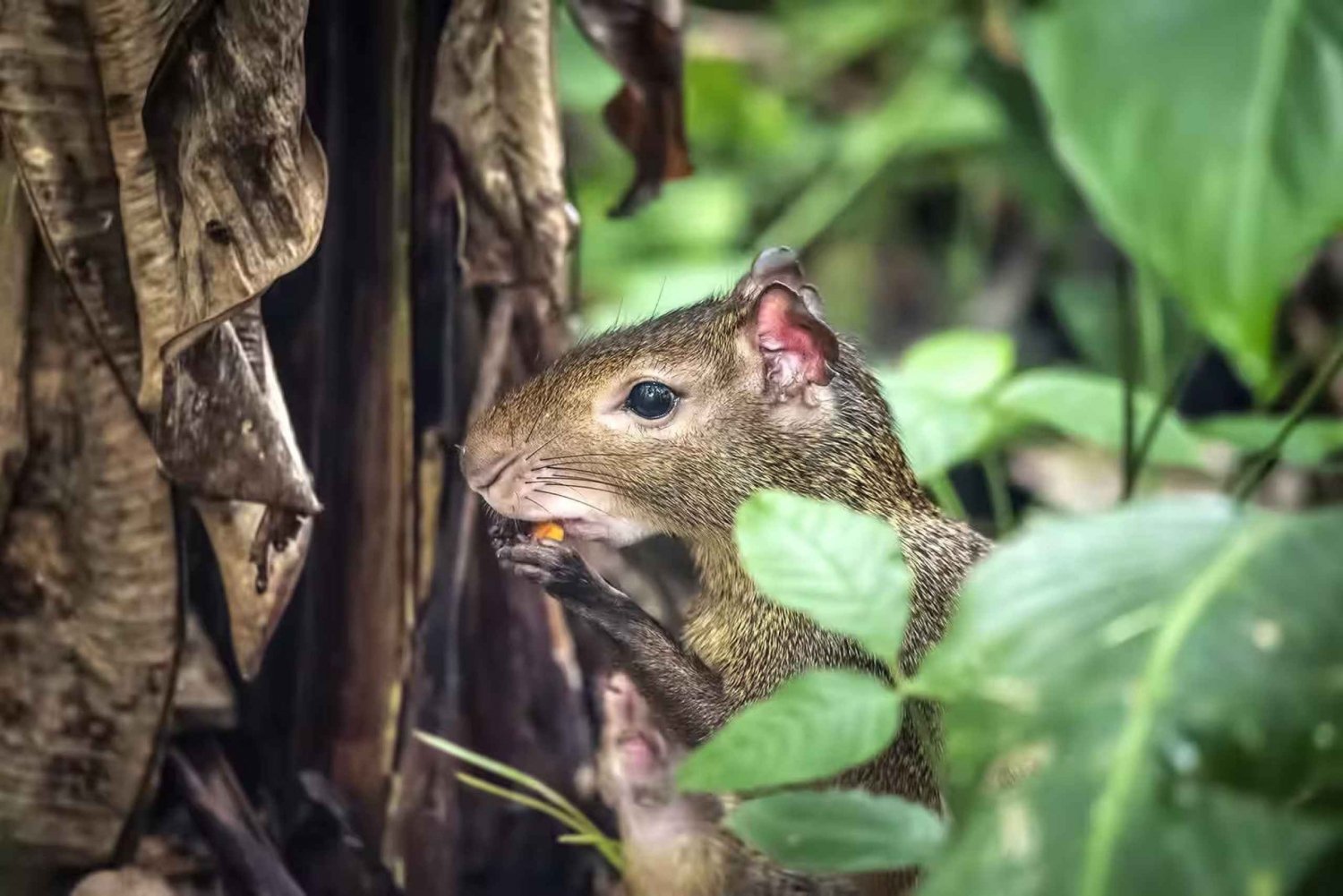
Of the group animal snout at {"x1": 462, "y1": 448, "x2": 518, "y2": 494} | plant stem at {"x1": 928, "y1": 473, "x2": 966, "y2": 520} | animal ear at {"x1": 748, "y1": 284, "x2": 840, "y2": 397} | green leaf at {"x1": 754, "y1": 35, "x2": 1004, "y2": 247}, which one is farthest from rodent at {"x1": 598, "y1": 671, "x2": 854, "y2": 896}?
green leaf at {"x1": 754, "y1": 35, "x2": 1004, "y2": 247}

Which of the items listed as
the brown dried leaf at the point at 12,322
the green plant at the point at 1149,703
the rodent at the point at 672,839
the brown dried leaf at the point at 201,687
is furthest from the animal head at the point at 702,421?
the green plant at the point at 1149,703

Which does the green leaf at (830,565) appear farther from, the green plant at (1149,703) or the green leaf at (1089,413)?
the green leaf at (1089,413)

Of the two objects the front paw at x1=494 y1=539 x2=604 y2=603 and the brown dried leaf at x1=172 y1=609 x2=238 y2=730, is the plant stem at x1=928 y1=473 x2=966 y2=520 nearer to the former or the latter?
the front paw at x1=494 y1=539 x2=604 y2=603

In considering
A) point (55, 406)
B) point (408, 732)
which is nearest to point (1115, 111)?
point (408, 732)

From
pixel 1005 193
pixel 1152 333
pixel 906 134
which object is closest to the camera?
pixel 1152 333

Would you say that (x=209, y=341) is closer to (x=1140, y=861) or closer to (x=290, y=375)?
(x=290, y=375)

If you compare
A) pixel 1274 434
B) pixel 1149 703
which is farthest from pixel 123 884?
pixel 1274 434

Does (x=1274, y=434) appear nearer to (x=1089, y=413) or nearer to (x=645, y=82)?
(x=1089, y=413)
